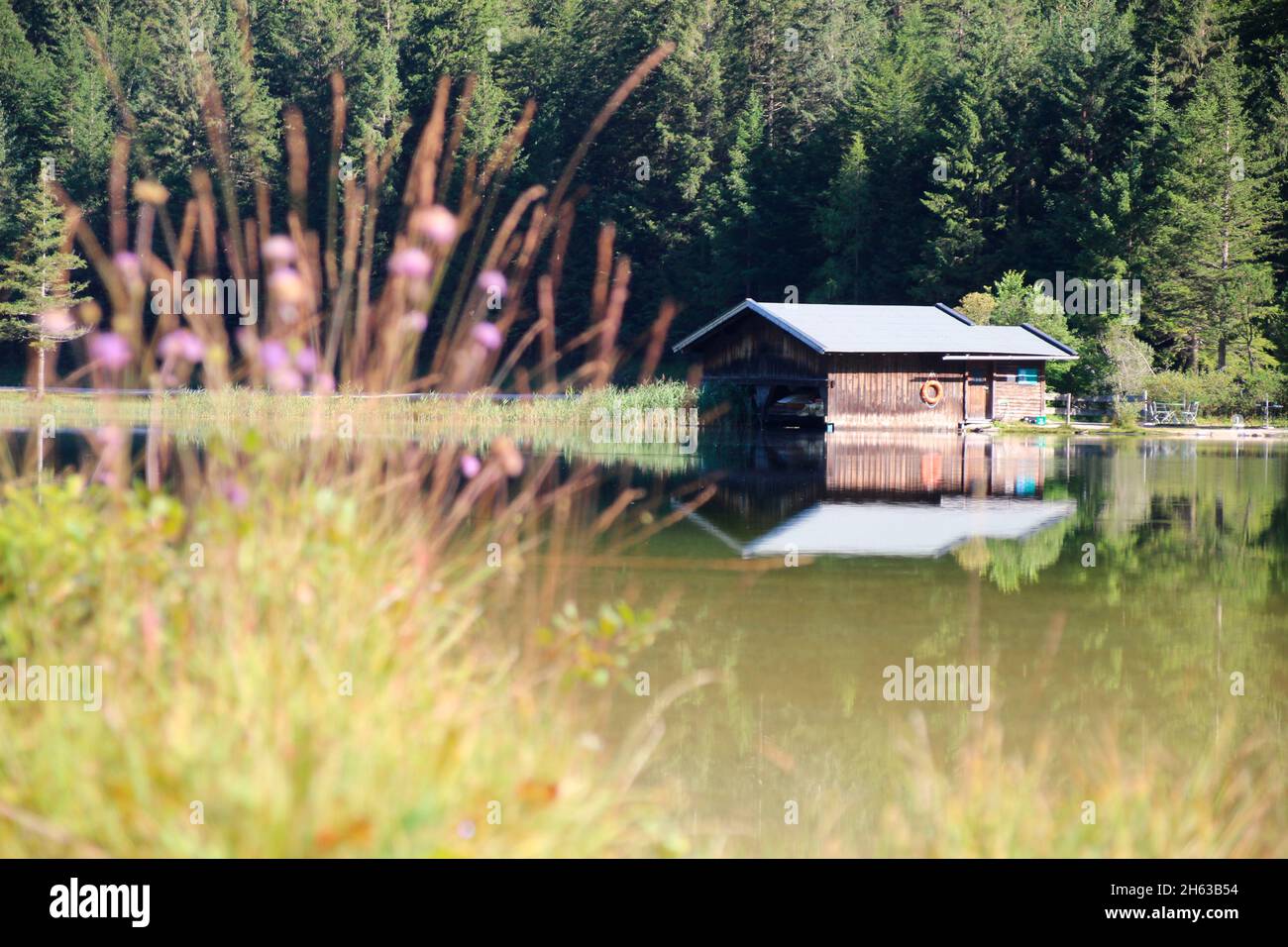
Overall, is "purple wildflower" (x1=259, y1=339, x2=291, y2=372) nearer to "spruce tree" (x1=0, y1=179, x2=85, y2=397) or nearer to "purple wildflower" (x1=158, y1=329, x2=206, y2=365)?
"purple wildflower" (x1=158, y1=329, x2=206, y2=365)

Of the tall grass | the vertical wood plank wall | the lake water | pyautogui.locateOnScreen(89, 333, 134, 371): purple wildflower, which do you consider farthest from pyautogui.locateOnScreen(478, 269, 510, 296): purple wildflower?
the vertical wood plank wall

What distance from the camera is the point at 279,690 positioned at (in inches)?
170

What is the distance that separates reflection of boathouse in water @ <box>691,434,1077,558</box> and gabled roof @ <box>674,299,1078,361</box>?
22.0 ft

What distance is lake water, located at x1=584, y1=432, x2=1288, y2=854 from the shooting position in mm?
6855

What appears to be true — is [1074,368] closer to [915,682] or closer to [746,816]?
[915,682]

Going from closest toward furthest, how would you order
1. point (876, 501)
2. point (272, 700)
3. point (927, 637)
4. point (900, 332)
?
point (272, 700) < point (927, 637) < point (876, 501) < point (900, 332)

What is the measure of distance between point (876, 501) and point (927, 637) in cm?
1046

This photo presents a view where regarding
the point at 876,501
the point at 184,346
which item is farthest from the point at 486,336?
the point at 876,501

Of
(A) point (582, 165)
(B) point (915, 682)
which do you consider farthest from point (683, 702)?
(A) point (582, 165)

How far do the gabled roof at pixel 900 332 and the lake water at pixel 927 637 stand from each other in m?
17.5

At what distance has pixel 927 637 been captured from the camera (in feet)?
34.5

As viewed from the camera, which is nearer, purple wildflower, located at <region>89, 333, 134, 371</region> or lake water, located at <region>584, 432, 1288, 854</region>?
purple wildflower, located at <region>89, 333, 134, 371</region>

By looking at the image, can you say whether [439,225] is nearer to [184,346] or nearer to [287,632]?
[184,346]

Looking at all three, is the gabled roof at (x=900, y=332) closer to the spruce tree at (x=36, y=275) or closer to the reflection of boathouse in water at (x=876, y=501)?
the reflection of boathouse in water at (x=876, y=501)
